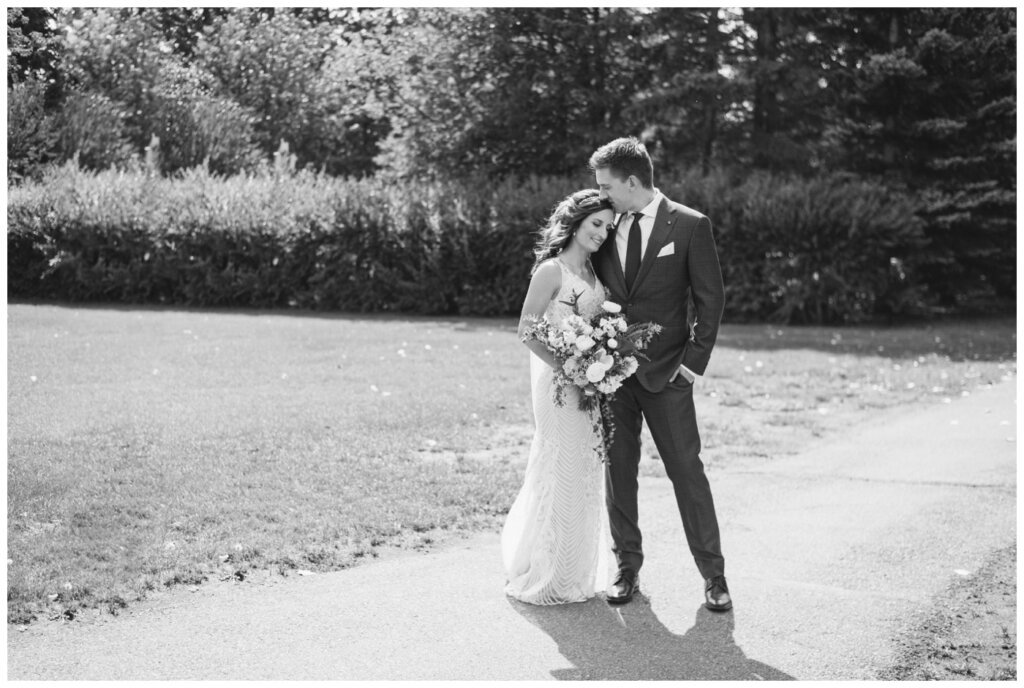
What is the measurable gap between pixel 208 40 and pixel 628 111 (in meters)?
16.1

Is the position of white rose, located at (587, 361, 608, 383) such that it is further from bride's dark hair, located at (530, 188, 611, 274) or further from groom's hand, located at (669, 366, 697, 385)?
bride's dark hair, located at (530, 188, 611, 274)

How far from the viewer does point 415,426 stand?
8.99 m

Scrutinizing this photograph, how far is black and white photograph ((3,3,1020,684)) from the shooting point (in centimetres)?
446

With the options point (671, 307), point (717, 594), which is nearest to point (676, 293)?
point (671, 307)

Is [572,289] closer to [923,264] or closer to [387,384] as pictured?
[387,384]

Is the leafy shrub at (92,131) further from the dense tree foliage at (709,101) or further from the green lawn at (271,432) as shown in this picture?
the dense tree foliage at (709,101)

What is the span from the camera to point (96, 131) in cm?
773

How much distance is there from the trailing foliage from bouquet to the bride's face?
30 cm

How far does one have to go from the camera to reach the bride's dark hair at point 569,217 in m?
Result: 4.73

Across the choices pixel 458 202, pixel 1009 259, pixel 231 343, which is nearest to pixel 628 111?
pixel 458 202

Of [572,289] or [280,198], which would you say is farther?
[280,198]

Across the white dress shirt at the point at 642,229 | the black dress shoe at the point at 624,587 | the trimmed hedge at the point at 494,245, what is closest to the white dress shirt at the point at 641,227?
the white dress shirt at the point at 642,229

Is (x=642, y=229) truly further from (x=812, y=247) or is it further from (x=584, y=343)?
(x=812, y=247)

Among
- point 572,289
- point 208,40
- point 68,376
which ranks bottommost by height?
point 68,376
